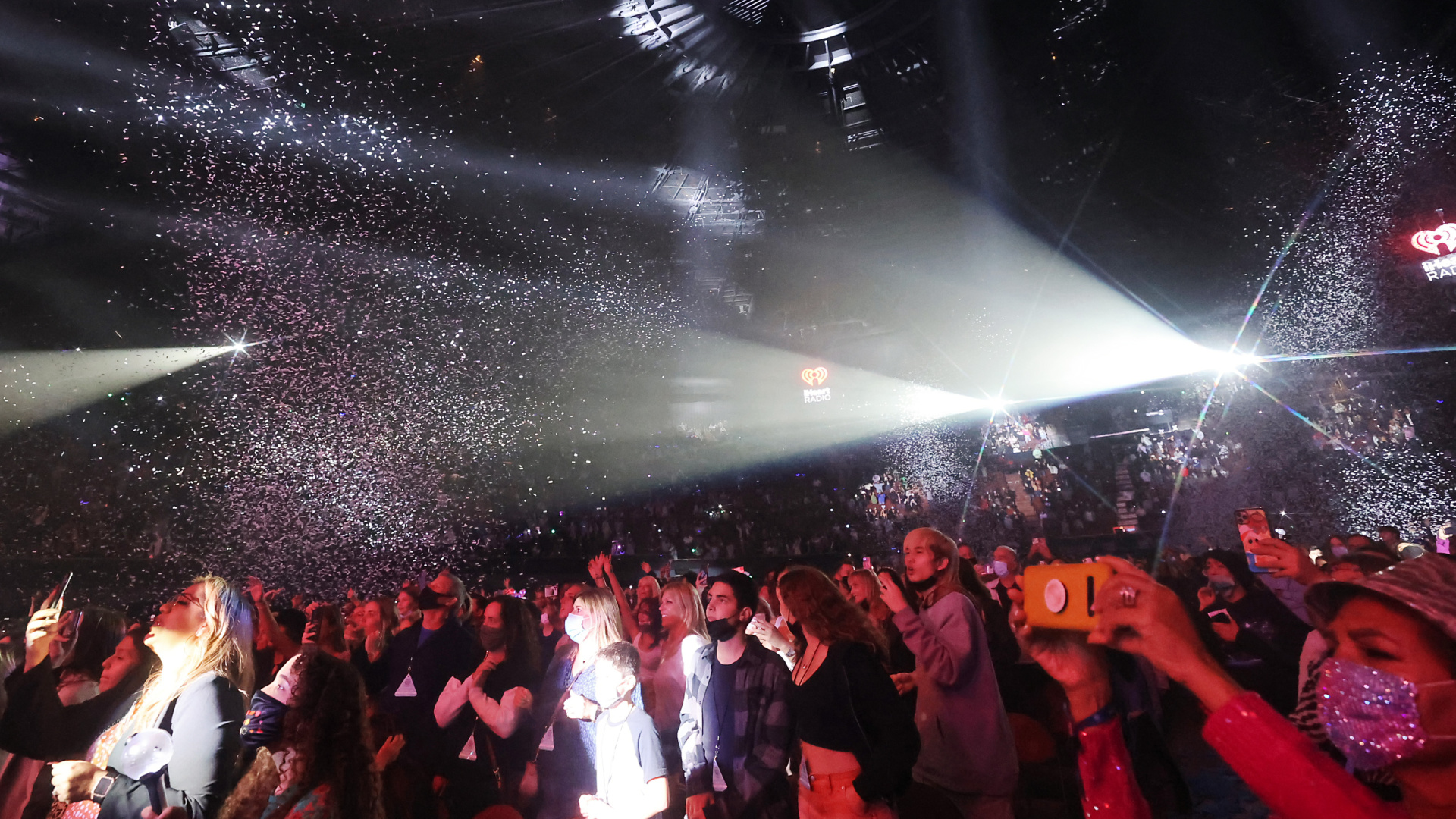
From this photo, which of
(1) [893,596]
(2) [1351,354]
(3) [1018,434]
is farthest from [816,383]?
(1) [893,596]

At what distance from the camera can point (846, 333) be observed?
2031 centimetres

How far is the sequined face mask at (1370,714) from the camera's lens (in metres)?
0.88

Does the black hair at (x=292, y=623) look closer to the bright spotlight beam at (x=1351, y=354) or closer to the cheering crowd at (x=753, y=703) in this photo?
the cheering crowd at (x=753, y=703)

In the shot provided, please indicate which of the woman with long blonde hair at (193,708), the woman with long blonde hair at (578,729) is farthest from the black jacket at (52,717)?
the woman with long blonde hair at (578,729)

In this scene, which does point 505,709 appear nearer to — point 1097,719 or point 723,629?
point 723,629

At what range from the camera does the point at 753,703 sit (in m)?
2.72

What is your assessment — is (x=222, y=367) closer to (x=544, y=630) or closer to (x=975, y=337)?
(x=544, y=630)

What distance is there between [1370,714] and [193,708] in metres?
3.48

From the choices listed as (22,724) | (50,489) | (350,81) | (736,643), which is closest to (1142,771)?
(736,643)

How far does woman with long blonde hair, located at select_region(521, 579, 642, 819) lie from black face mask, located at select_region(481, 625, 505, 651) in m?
0.54

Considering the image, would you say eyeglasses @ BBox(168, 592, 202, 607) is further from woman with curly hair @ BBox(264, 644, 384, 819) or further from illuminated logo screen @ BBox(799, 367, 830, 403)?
illuminated logo screen @ BBox(799, 367, 830, 403)

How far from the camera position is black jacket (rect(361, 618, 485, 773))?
3.53 m

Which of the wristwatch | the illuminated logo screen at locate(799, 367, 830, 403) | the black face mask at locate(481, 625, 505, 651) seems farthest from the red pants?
the illuminated logo screen at locate(799, 367, 830, 403)

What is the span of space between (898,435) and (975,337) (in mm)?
4045
